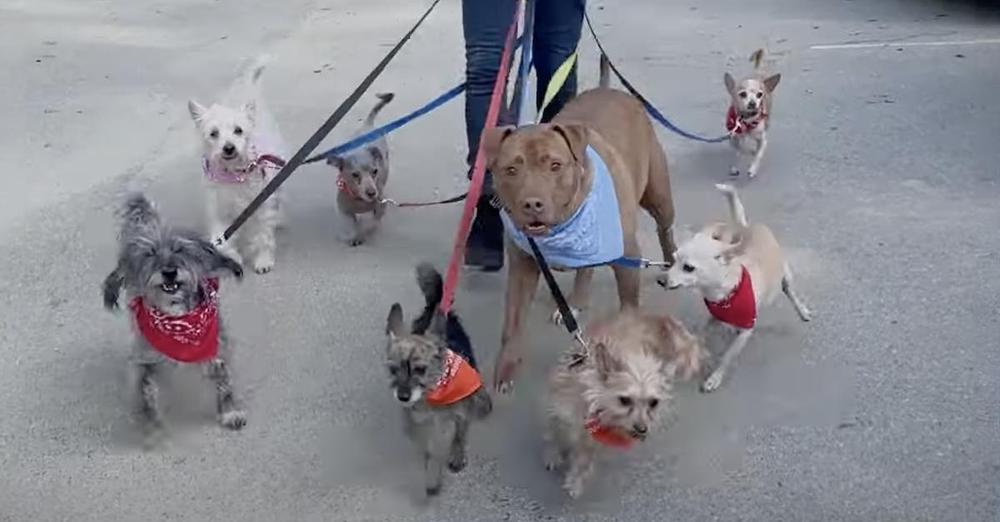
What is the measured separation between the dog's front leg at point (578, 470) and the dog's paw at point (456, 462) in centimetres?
31

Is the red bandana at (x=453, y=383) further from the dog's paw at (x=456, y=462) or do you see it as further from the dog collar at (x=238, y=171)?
the dog collar at (x=238, y=171)

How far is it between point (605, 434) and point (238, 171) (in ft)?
7.40

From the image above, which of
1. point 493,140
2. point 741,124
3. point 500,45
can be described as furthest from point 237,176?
point 741,124

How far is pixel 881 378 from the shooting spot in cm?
371

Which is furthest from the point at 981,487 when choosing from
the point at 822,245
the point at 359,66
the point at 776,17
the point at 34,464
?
the point at 776,17

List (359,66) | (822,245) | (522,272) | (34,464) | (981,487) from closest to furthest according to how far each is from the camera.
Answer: (981,487)
(34,464)
(522,272)
(822,245)
(359,66)

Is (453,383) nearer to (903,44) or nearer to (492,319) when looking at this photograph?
(492,319)

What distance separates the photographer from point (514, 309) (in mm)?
3689

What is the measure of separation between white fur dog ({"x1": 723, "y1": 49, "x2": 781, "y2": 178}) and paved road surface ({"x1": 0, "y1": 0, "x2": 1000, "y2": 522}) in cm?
14

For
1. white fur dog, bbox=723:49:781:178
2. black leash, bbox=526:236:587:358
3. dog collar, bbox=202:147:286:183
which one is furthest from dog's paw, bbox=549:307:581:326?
white fur dog, bbox=723:49:781:178

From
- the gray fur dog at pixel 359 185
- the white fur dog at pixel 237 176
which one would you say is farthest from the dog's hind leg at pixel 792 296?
the white fur dog at pixel 237 176

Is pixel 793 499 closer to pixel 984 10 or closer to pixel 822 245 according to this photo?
pixel 822 245

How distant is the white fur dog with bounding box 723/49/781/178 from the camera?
5473 millimetres

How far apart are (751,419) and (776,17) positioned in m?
6.16
